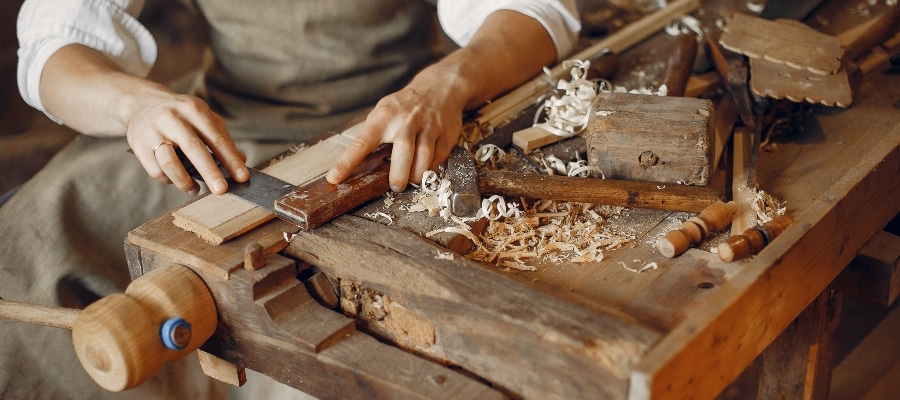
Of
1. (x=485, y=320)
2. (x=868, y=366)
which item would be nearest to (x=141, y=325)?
(x=485, y=320)

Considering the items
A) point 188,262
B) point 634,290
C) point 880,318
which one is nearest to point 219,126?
point 188,262

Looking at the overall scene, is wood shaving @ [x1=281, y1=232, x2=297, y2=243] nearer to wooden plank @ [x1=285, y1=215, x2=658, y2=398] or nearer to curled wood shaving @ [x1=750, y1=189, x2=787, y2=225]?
wooden plank @ [x1=285, y1=215, x2=658, y2=398]

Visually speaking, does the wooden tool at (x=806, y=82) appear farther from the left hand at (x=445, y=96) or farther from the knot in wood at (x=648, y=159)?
the left hand at (x=445, y=96)

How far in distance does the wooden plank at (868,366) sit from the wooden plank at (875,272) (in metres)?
0.69

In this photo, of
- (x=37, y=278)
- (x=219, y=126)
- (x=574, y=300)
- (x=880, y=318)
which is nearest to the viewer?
(x=574, y=300)

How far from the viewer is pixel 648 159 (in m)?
1.46

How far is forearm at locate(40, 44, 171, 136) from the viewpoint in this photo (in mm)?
1712

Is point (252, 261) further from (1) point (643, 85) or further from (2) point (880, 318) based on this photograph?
(2) point (880, 318)

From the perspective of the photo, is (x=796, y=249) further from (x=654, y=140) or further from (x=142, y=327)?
(x=142, y=327)

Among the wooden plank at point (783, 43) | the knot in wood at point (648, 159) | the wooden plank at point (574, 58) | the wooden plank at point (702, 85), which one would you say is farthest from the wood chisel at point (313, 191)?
the wooden plank at point (783, 43)

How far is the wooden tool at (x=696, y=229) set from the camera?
1.29 meters

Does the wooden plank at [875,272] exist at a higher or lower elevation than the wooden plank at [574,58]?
lower

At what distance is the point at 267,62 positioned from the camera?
2.06 metres

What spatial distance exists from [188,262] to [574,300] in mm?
599
